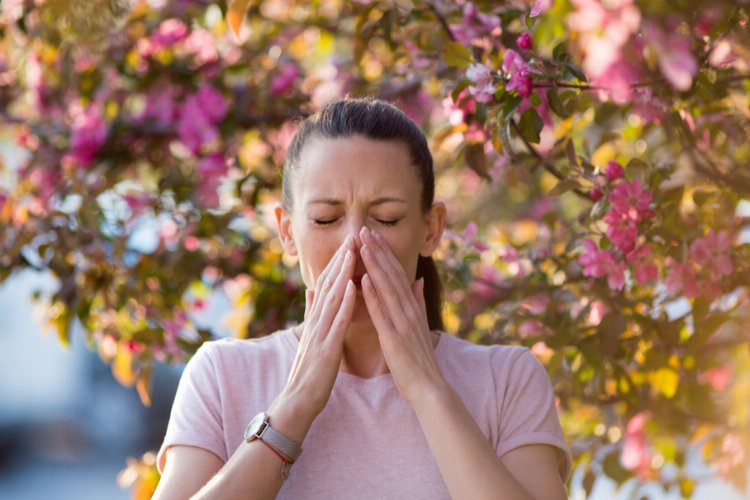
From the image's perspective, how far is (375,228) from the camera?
1.96m

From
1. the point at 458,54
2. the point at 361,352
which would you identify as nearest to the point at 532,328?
the point at 361,352

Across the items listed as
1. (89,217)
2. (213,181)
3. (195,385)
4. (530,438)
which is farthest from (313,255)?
(213,181)

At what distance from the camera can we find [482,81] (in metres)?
2.14

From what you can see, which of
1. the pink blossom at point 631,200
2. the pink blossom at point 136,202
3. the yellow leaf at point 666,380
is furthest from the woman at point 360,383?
the pink blossom at point 136,202

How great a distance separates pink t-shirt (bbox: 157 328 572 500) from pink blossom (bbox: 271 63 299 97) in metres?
1.60

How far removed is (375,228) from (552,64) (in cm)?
52

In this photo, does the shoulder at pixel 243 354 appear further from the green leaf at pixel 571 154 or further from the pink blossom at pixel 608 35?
the pink blossom at pixel 608 35

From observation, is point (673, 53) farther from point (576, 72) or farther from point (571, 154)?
point (571, 154)

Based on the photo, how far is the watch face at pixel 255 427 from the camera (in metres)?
1.80

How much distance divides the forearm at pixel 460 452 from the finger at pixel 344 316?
0.61ft

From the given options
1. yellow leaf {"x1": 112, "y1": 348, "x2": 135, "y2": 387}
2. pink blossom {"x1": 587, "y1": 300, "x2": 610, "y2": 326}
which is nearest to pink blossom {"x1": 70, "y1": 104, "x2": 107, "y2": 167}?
yellow leaf {"x1": 112, "y1": 348, "x2": 135, "y2": 387}

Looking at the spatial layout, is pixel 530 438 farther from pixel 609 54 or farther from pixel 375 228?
pixel 609 54

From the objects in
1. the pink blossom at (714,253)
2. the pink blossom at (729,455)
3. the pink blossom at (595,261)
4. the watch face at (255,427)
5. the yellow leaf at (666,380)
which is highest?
the pink blossom at (595,261)

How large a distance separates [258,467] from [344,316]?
317 millimetres
